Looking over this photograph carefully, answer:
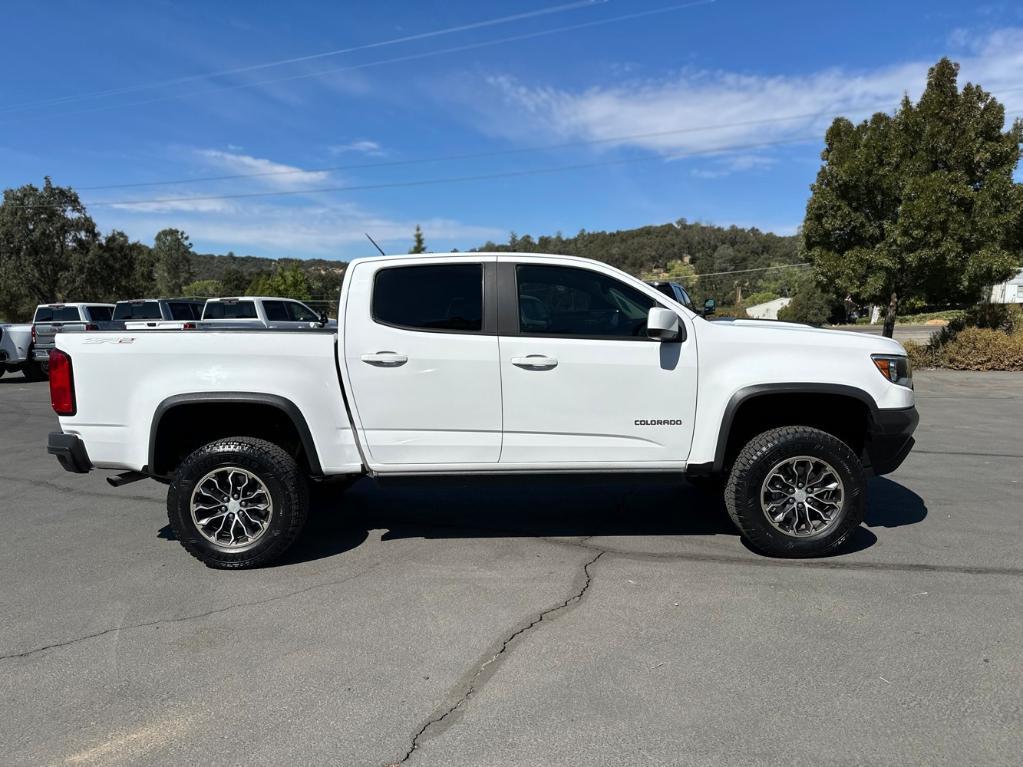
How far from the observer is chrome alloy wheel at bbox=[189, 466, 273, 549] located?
14.2ft

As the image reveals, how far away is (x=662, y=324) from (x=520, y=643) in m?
2.03

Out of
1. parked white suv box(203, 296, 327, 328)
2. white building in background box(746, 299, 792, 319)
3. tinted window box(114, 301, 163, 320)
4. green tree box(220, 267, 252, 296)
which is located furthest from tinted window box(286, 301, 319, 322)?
green tree box(220, 267, 252, 296)

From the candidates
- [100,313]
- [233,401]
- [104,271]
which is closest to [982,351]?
[233,401]

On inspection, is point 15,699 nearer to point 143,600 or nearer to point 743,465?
point 143,600

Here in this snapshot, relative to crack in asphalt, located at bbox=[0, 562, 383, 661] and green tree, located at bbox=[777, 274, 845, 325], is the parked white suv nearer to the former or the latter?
crack in asphalt, located at bbox=[0, 562, 383, 661]

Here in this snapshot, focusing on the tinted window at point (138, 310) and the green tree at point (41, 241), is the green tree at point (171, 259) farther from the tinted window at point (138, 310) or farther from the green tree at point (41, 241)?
the tinted window at point (138, 310)

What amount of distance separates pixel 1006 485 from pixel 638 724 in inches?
208

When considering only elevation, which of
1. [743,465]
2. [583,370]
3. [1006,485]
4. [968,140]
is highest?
[968,140]

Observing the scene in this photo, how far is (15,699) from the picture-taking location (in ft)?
9.75

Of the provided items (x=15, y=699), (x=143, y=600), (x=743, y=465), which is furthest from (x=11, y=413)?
(x=743, y=465)

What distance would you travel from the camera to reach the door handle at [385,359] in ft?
14.0

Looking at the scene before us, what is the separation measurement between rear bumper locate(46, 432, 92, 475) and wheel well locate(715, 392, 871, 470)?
4203mm

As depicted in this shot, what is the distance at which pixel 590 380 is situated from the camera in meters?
4.29

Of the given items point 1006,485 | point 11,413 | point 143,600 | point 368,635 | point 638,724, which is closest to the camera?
point 638,724
